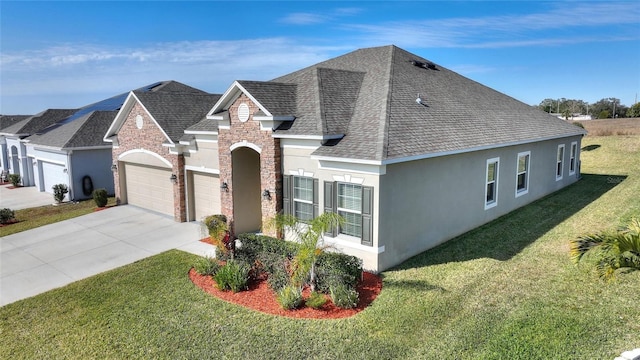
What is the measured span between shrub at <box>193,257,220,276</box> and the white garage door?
16958 millimetres

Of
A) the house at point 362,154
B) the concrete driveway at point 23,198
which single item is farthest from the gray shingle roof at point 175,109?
the concrete driveway at point 23,198

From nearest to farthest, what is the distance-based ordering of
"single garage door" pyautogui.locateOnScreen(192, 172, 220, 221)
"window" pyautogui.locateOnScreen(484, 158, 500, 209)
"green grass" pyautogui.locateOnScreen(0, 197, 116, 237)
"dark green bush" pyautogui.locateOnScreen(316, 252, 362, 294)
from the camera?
"dark green bush" pyautogui.locateOnScreen(316, 252, 362, 294) < "window" pyautogui.locateOnScreen(484, 158, 500, 209) < "single garage door" pyautogui.locateOnScreen(192, 172, 220, 221) < "green grass" pyautogui.locateOnScreen(0, 197, 116, 237)

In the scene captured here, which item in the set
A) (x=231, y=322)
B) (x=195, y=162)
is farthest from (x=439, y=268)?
(x=195, y=162)

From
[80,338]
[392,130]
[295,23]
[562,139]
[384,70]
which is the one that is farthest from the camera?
[295,23]

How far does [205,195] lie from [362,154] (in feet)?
28.7

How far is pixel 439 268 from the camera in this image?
1154cm

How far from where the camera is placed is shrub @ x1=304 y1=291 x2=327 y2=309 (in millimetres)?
9398

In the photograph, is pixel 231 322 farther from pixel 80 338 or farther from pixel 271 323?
pixel 80 338

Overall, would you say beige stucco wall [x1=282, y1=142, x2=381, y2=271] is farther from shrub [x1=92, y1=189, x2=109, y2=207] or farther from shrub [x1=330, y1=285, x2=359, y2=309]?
shrub [x1=92, y1=189, x2=109, y2=207]

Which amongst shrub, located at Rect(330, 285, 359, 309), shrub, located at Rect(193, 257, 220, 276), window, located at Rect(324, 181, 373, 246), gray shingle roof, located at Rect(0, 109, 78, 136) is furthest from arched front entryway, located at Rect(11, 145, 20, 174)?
shrub, located at Rect(330, 285, 359, 309)

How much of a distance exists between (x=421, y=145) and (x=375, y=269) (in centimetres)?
→ 384

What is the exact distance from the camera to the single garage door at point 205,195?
1692 cm

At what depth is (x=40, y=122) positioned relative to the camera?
31.7 meters

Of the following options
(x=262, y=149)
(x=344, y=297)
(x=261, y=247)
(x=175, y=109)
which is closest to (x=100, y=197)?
(x=175, y=109)
